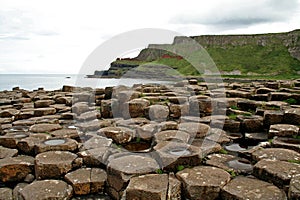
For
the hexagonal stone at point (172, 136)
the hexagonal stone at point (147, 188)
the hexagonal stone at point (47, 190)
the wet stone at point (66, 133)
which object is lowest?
the hexagonal stone at point (47, 190)

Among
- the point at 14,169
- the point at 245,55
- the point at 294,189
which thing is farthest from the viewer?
the point at 245,55

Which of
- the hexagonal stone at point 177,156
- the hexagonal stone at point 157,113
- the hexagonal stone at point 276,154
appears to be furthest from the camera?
the hexagonal stone at point 157,113

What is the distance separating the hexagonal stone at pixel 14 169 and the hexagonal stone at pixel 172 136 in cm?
232

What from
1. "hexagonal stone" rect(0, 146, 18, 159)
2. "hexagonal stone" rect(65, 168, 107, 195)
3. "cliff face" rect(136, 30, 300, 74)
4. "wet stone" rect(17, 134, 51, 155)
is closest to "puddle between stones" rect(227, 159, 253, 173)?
"hexagonal stone" rect(65, 168, 107, 195)

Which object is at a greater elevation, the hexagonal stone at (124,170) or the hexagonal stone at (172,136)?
the hexagonal stone at (172,136)

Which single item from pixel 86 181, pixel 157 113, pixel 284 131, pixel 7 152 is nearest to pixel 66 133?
pixel 7 152

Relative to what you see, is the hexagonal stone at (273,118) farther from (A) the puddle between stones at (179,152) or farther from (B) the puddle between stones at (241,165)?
(A) the puddle between stones at (179,152)

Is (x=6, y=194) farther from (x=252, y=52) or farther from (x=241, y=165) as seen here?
(x=252, y=52)

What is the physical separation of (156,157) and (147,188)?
38.3 inches

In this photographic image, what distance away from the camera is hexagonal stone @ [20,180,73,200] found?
12.5 ft

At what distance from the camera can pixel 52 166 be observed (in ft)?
14.5

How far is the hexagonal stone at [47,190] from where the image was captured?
12.5ft

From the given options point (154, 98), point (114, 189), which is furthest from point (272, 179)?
point (154, 98)

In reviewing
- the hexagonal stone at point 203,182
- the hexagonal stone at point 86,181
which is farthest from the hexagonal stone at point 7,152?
the hexagonal stone at point 203,182
